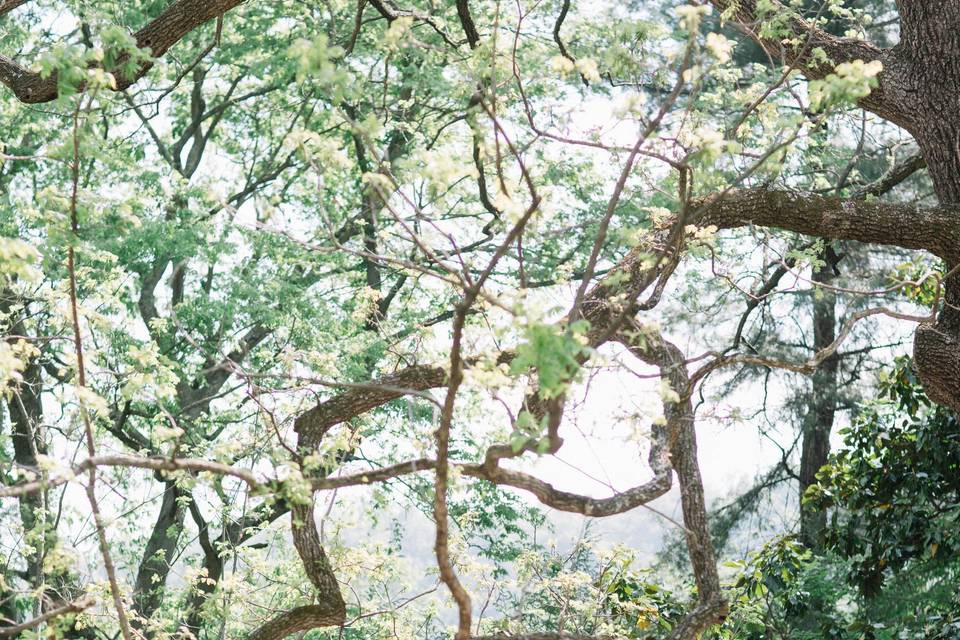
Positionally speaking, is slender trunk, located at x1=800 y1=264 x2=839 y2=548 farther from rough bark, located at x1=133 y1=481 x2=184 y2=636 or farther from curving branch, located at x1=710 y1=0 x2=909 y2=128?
rough bark, located at x1=133 y1=481 x2=184 y2=636

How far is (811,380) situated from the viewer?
10.1 meters

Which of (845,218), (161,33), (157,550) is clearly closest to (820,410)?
(845,218)

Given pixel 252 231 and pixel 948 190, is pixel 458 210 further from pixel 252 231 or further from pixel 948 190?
pixel 948 190

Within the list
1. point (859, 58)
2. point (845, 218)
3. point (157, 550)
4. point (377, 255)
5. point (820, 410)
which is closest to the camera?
point (377, 255)

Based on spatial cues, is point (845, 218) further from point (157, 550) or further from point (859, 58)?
point (157, 550)

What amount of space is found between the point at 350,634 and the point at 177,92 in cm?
526

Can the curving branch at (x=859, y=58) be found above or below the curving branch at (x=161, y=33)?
below

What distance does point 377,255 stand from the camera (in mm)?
3250

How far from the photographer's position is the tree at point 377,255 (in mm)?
3088

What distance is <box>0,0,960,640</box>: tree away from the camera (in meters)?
3.09

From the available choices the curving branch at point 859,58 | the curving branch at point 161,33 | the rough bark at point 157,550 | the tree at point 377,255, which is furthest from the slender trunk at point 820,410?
the curving branch at point 161,33

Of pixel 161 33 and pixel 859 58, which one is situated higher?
pixel 161 33

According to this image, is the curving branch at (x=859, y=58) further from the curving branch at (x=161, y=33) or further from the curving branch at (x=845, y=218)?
the curving branch at (x=161, y=33)

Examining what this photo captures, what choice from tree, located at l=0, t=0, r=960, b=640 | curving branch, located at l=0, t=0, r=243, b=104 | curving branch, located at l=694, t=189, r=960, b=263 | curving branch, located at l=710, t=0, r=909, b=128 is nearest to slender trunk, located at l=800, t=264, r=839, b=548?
tree, located at l=0, t=0, r=960, b=640
